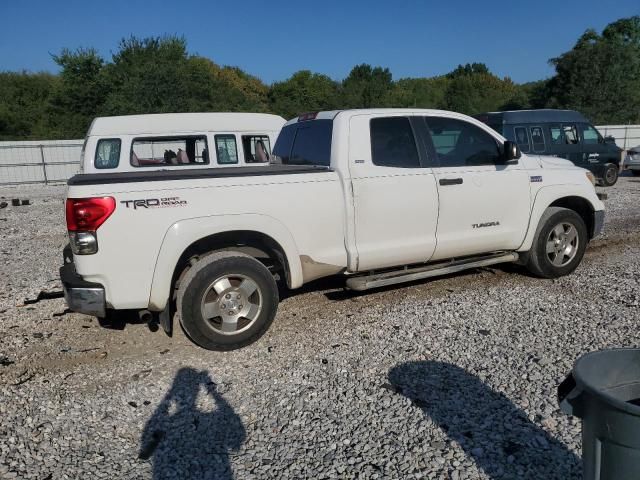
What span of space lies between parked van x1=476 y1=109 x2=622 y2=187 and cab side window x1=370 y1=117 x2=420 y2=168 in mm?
8347

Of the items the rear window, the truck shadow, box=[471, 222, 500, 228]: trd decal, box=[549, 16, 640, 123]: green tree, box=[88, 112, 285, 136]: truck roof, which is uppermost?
box=[549, 16, 640, 123]: green tree

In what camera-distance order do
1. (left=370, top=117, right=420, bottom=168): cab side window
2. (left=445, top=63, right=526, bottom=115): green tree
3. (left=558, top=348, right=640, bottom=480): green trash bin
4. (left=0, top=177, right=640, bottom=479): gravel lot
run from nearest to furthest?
(left=558, top=348, right=640, bottom=480): green trash bin < (left=0, top=177, right=640, bottom=479): gravel lot < (left=370, top=117, right=420, bottom=168): cab side window < (left=445, top=63, right=526, bottom=115): green tree

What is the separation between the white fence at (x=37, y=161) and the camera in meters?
22.8

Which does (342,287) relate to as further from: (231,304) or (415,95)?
(415,95)

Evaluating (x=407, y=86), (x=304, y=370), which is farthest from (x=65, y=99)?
(x=407, y=86)

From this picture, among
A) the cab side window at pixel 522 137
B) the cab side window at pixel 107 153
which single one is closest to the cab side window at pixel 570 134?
the cab side window at pixel 522 137

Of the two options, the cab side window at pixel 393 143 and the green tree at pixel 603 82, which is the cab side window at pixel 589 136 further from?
the green tree at pixel 603 82

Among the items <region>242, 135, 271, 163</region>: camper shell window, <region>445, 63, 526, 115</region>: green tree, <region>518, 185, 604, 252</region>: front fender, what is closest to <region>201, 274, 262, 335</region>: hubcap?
<region>518, 185, 604, 252</region>: front fender

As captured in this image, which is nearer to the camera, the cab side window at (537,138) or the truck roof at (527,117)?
→ the truck roof at (527,117)

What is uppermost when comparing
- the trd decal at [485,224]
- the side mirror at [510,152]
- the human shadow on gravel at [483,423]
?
the side mirror at [510,152]

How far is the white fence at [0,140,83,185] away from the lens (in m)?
22.8

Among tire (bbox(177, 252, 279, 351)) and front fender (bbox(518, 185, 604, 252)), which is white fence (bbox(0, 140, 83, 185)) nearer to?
tire (bbox(177, 252, 279, 351))

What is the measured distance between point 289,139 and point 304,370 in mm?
2818

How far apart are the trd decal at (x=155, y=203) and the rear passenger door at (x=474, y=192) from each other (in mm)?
2532
